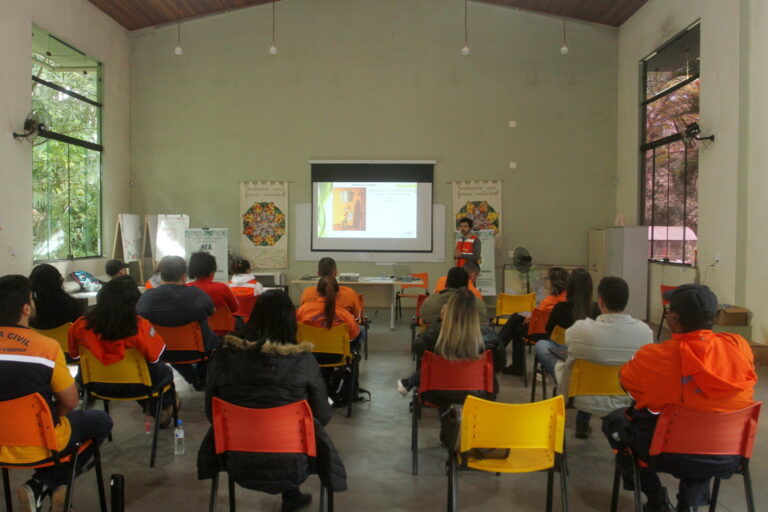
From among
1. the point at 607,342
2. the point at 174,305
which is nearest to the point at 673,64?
the point at 607,342

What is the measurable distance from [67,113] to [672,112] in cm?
841

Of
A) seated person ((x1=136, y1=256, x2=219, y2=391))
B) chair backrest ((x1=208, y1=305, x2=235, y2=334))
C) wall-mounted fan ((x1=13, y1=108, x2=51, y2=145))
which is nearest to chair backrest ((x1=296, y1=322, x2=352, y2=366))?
seated person ((x1=136, y1=256, x2=219, y2=391))

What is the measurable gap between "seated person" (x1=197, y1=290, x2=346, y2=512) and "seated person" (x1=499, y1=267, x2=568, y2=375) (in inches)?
111

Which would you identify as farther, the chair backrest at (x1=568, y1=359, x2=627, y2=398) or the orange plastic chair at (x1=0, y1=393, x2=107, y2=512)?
the chair backrest at (x1=568, y1=359, x2=627, y2=398)

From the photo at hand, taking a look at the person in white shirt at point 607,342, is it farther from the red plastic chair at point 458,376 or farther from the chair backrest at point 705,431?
the chair backrest at point 705,431

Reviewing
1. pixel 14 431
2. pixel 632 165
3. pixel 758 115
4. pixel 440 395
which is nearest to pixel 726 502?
pixel 440 395

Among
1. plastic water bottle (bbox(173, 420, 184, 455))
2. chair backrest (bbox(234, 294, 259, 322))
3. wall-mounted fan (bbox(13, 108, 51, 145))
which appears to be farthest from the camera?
wall-mounted fan (bbox(13, 108, 51, 145))

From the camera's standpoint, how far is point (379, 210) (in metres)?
9.30

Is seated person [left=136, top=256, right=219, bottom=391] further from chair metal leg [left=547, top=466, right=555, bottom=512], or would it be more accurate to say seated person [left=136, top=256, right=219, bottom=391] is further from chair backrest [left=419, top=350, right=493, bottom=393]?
chair metal leg [left=547, top=466, right=555, bottom=512]

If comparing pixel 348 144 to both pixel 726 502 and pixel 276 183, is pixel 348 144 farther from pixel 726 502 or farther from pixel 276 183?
pixel 726 502

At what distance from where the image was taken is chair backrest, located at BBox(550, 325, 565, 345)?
4.15 metres

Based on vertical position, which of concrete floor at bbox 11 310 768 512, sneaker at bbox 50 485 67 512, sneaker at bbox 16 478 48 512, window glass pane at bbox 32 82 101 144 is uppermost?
window glass pane at bbox 32 82 101 144

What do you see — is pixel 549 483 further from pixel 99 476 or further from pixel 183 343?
pixel 183 343

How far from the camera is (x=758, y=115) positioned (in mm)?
6102
